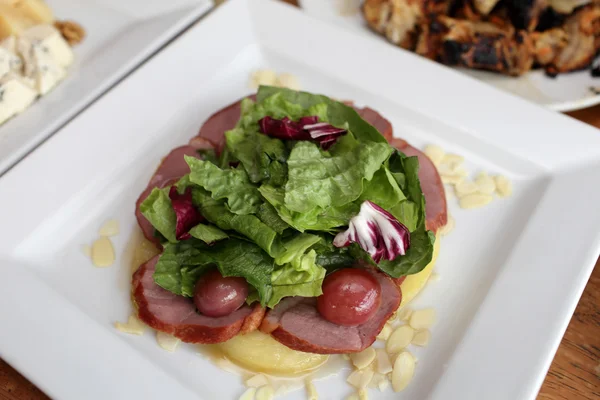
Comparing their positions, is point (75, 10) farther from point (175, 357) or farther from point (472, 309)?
point (472, 309)

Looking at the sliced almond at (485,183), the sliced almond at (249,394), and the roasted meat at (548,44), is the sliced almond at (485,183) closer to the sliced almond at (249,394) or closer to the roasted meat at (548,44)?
the roasted meat at (548,44)

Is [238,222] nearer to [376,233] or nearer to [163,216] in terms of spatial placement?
[163,216]

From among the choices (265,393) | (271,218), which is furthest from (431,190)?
(265,393)

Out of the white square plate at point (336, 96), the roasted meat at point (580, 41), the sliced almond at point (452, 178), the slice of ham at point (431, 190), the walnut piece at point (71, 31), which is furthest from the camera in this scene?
the walnut piece at point (71, 31)

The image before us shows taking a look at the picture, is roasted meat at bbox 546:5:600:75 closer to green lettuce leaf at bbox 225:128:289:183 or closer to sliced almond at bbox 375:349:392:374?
green lettuce leaf at bbox 225:128:289:183

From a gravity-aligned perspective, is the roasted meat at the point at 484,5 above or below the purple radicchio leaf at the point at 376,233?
above

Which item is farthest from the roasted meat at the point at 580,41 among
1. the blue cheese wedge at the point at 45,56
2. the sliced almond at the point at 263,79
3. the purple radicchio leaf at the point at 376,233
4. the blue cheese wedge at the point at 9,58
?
the blue cheese wedge at the point at 9,58
